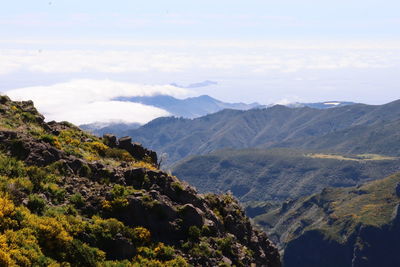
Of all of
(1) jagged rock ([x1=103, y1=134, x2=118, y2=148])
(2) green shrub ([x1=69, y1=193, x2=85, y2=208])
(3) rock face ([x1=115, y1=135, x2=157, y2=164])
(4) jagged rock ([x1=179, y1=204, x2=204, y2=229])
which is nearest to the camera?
(2) green shrub ([x1=69, y1=193, x2=85, y2=208])

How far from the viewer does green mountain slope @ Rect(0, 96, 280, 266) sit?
2506 centimetres

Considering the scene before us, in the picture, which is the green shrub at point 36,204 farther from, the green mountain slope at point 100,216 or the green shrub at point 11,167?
the green shrub at point 11,167

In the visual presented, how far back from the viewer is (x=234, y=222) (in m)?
38.2

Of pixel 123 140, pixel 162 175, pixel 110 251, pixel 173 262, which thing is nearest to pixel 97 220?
pixel 110 251

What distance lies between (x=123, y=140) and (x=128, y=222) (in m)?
16.7

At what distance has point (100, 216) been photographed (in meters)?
30.0

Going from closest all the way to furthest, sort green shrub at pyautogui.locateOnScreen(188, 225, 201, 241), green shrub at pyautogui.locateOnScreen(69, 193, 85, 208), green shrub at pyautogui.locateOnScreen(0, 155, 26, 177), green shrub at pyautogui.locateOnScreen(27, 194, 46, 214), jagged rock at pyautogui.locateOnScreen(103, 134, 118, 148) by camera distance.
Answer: green shrub at pyautogui.locateOnScreen(27, 194, 46, 214), green shrub at pyautogui.locateOnScreen(69, 193, 85, 208), green shrub at pyautogui.locateOnScreen(0, 155, 26, 177), green shrub at pyautogui.locateOnScreen(188, 225, 201, 241), jagged rock at pyautogui.locateOnScreen(103, 134, 118, 148)

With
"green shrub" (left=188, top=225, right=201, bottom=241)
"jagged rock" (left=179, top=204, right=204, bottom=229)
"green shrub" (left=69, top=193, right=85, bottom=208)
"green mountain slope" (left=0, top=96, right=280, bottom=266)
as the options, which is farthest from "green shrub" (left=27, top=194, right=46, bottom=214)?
"green shrub" (left=188, top=225, right=201, bottom=241)

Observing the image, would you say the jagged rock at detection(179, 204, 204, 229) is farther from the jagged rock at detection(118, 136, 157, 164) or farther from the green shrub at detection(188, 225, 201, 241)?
the jagged rock at detection(118, 136, 157, 164)

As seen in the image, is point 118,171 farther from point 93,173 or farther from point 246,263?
point 246,263

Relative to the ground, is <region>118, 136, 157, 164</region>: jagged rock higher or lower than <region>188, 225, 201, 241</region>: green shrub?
higher

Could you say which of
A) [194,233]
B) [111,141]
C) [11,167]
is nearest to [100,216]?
[194,233]

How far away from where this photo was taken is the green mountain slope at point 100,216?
82.2 ft

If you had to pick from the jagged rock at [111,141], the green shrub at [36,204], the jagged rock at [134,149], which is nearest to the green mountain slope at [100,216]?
the green shrub at [36,204]
